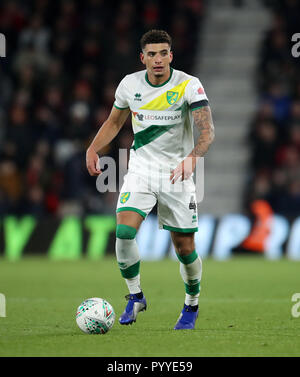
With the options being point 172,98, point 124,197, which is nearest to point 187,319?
point 124,197

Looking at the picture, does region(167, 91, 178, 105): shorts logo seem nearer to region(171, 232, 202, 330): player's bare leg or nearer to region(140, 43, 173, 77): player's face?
region(140, 43, 173, 77): player's face

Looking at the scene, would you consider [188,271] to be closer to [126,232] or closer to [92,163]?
[126,232]

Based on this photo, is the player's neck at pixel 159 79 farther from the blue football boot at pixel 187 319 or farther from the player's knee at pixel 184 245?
the blue football boot at pixel 187 319

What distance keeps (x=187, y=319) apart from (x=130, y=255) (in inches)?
27.1

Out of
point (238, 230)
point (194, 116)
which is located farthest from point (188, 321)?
point (238, 230)

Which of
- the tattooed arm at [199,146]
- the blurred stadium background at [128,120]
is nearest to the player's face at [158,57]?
the tattooed arm at [199,146]

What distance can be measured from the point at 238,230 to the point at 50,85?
495cm

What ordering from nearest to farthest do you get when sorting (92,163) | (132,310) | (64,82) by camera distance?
(132,310) → (92,163) → (64,82)

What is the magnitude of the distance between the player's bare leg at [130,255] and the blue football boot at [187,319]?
34 centimetres

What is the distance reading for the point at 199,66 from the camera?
2061 cm

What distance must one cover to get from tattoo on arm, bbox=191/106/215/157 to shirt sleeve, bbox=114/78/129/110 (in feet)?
2.19

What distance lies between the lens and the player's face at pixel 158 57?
23.8 ft

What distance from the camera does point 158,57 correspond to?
7266 millimetres

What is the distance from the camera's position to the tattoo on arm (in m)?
7.00
